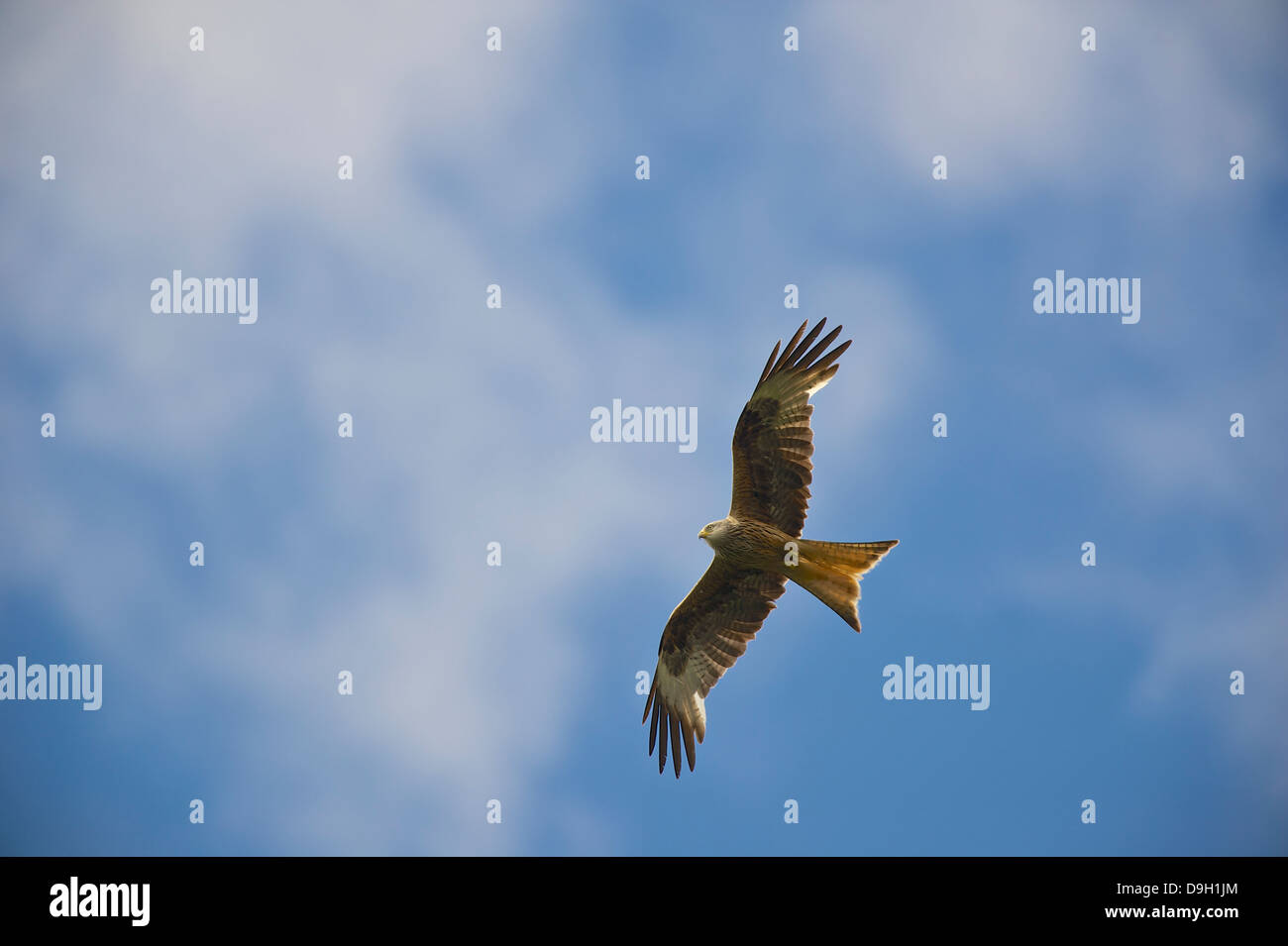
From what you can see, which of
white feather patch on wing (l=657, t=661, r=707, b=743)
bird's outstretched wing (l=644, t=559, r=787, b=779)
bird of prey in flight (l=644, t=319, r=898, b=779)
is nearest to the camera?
bird of prey in flight (l=644, t=319, r=898, b=779)

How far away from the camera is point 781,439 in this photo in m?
12.0

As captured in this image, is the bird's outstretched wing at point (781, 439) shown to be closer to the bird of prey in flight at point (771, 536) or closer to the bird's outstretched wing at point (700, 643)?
the bird of prey in flight at point (771, 536)

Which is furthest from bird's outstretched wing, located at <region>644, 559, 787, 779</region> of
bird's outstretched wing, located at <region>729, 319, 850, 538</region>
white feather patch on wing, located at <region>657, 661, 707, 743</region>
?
bird's outstretched wing, located at <region>729, 319, 850, 538</region>

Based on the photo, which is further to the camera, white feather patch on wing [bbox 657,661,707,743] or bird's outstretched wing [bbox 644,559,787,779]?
white feather patch on wing [bbox 657,661,707,743]

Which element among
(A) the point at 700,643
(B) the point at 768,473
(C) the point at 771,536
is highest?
(B) the point at 768,473

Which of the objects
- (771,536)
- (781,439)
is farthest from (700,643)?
(781,439)

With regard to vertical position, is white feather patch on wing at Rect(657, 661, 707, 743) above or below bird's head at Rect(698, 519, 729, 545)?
below

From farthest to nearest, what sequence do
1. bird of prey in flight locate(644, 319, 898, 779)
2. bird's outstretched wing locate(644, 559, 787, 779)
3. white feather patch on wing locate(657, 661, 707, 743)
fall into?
white feather patch on wing locate(657, 661, 707, 743), bird's outstretched wing locate(644, 559, 787, 779), bird of prey in flight locate(644, 319, 898, 779)

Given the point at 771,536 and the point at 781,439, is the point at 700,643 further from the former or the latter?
the point at 781,439

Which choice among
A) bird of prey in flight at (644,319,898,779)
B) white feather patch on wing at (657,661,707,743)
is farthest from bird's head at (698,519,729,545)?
white feather patch on wing at (657,661,707,743)

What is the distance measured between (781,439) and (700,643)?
8.54ft

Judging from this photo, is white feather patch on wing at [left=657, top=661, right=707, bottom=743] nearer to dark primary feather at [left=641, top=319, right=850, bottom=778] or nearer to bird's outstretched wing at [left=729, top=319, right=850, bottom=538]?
dark primary feather at [left=641, top=319, right=850, bottom=778]

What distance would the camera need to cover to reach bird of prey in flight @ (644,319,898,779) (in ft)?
38.0
